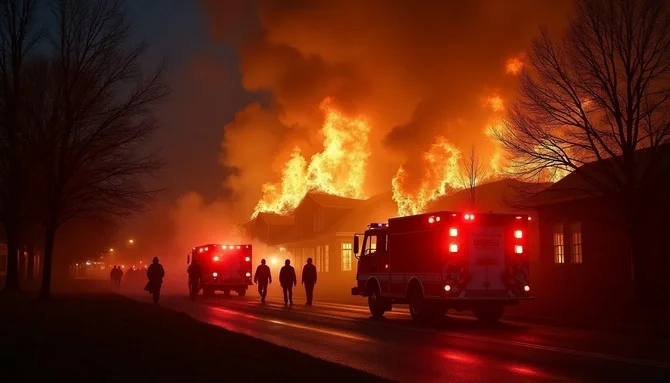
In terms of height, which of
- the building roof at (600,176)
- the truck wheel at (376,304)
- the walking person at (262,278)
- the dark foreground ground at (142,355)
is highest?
the building roof at (600,176)

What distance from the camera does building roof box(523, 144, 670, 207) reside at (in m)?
22.5

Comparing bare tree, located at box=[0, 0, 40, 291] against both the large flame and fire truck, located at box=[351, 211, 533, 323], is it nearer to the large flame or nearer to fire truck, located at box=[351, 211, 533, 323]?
fire truck, located at box=[351, 211, 533, 323]

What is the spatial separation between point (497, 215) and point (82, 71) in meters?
15.4

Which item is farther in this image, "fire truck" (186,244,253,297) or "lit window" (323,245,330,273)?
"lit window" (323,245,330,273)

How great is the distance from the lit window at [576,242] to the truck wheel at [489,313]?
43.3ft

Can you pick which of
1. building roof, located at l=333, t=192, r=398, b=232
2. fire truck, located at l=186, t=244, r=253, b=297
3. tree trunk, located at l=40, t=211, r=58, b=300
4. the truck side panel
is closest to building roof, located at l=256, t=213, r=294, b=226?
building roof, located at l=333, t=192, r=398, b=232

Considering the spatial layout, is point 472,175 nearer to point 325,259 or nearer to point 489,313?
point 489,313

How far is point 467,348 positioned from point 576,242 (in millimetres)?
19944

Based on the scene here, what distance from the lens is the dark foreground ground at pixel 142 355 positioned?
883cm

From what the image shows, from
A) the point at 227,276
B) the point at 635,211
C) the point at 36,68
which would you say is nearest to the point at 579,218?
the point at 635,211

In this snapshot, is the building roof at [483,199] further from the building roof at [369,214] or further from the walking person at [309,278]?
the walking person at [309,278]

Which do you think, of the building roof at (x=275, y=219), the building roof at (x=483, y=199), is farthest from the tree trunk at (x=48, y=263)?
the building roof at (x=275, y=219)

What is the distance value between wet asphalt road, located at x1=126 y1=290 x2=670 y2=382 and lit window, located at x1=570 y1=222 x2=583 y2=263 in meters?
12.4

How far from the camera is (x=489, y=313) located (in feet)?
64.4
